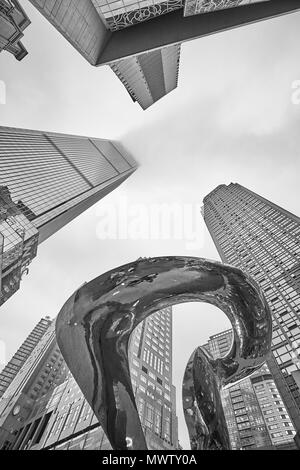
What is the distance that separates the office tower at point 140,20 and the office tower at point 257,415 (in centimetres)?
4843

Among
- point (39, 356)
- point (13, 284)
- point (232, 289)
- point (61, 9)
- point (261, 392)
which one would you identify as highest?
point (61, 9)

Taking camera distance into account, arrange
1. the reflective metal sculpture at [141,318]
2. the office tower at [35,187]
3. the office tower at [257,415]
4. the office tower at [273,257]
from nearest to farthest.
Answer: the reflective metal sculpture at [141,318]
the office tower at [273,257]
the office tower at [35,187]
the office tower at [257,415]

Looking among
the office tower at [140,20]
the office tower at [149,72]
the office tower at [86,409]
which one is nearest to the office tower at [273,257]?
the office tower at [86,409]

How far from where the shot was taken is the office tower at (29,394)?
4500 centimetres

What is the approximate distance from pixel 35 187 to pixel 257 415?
226 ft

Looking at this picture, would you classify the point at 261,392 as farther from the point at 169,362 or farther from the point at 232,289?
the point at 232,289

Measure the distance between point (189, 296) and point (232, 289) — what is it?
28 cm

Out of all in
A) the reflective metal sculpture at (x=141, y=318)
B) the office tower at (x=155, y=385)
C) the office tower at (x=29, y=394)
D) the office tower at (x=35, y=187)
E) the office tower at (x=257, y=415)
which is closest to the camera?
the reflective metal sculpture at (x=141, y=318)

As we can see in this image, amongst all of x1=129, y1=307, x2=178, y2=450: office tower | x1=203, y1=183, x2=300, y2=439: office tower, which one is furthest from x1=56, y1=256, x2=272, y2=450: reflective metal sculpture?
x1=129, y1=307, x2=178, y2=450: office tower

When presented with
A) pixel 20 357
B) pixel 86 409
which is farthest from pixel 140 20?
pixel 20 357

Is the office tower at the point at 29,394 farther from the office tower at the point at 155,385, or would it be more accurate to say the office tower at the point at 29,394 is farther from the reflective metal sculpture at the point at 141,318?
the reflective metal sculpture at the point at 141,318

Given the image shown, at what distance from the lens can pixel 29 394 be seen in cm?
5397
